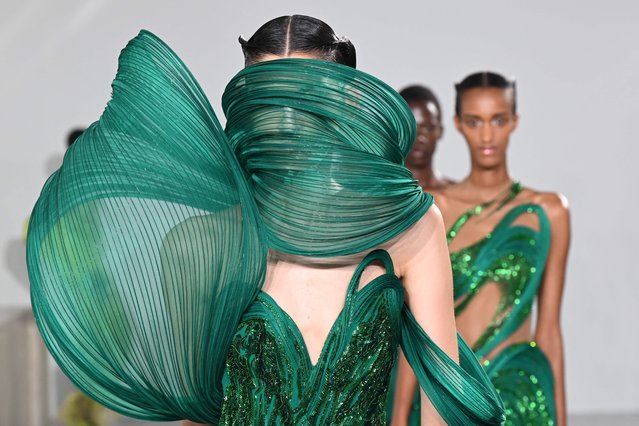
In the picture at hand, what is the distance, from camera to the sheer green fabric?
7.02 ft

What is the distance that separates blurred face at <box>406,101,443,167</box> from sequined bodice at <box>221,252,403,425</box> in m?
3.54

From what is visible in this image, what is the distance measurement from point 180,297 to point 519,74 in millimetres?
6237

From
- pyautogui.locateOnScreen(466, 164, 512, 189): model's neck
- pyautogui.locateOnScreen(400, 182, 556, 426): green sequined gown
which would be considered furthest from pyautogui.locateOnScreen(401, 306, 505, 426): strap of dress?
pyautogui.locateOnScreen(466, 164, 512, 189): model's neck

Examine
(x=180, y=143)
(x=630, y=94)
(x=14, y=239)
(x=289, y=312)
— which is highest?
(x=630, y=94)

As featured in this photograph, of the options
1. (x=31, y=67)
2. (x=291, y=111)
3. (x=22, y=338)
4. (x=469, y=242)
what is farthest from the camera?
(x=31, y=67)

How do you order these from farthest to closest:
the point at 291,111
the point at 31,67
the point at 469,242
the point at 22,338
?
the point at 31,67
the point at 22,338
the point at 469,242
the point at 291,111

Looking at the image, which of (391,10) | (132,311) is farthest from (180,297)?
(391,10)

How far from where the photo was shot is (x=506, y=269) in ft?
14.9

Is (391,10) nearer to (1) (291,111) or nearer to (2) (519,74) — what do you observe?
(2) (519,74)

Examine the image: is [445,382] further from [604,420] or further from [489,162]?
[604,420]

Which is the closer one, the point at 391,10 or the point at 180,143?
the point at 180,143

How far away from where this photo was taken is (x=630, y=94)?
8219mm

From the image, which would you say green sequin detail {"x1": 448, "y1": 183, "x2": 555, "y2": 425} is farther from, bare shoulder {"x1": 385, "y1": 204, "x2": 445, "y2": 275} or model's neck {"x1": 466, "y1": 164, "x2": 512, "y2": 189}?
bare shoulder {"x1": 385, "y1": 204, "x2": 445, "y2": 275}

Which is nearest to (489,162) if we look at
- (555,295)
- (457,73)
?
(555,295)
